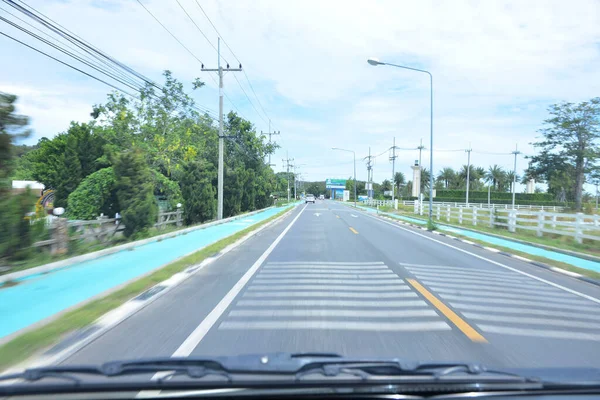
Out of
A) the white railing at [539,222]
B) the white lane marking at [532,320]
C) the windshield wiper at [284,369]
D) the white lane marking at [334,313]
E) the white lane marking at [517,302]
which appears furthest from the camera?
the white railing at [539,222]

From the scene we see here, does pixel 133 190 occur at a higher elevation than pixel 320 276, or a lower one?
higher

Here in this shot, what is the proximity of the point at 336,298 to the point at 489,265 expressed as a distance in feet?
A: 19.8

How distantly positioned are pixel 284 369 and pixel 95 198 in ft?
57.8

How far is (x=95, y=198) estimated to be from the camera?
18.6 meters

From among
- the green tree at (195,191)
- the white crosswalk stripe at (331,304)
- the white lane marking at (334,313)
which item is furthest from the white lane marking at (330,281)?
the green tree at (195,191)

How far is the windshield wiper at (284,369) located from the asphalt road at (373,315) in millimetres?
1401

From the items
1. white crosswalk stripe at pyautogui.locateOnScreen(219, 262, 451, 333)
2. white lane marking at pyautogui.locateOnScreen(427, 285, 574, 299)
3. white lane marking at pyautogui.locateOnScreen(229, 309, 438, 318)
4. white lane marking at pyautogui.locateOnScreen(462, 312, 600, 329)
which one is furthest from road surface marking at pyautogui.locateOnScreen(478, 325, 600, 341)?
white lane marking at pyautogui.locateOnScreen(427, 285, 574, 299)

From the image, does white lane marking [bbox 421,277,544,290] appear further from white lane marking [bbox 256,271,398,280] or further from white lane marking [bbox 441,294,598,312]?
white lane marking [bbox 441,294,598,312]

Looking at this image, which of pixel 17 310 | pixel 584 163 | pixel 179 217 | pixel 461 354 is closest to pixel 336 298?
pixel 461 354

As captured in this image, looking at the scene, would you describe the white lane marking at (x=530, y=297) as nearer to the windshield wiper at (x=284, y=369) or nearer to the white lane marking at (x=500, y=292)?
the white lane marking at (x=500, y=292)

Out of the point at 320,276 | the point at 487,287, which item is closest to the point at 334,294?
the point at 320,276

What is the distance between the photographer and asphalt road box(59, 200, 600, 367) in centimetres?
494

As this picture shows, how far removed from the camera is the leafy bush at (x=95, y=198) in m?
18.3

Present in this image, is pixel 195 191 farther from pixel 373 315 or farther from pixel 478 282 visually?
pixel 373 315
